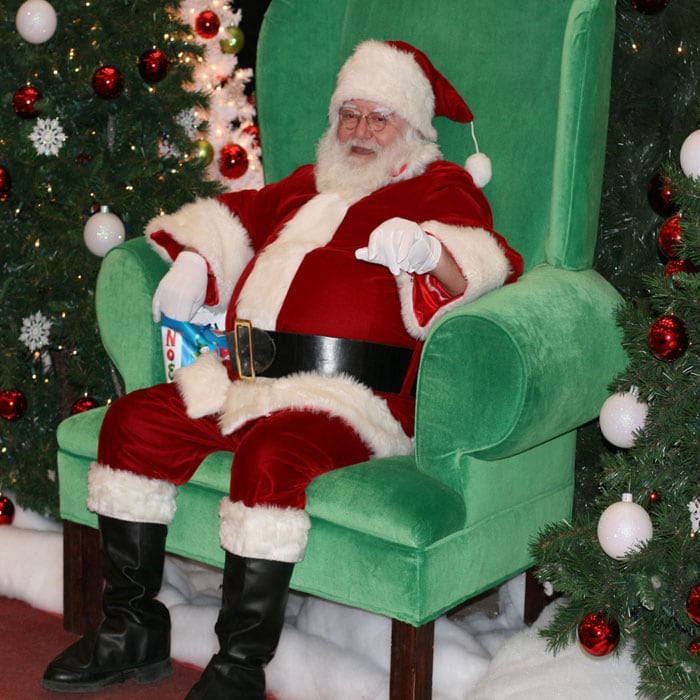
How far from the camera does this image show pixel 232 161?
3.68 meters

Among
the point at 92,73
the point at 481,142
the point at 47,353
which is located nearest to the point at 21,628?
the point at 47,353

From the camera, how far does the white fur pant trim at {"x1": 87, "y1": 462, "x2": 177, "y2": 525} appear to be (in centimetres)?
204

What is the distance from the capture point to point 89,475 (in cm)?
211

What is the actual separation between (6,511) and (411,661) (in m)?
1.40

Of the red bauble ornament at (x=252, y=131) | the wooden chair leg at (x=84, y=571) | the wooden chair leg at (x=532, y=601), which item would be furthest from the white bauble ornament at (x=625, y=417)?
the red bauble ornament at (x=252, y=131)

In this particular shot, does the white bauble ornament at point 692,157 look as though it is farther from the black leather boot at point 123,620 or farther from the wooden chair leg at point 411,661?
the black leather boot at point 123,620

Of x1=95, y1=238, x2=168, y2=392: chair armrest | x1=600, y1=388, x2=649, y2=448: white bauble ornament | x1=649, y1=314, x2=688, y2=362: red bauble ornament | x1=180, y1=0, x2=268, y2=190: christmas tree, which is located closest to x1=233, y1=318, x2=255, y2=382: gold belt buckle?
x1=95, y1=238, x2=168, y2=392: chair armrest

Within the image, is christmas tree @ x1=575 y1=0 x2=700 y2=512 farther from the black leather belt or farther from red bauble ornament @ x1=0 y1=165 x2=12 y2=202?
red bauble ornament @ x1=0 y1=165 x2=12 y2=202

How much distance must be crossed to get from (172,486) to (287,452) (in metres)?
0.32

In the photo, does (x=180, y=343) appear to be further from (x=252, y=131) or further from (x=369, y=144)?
(x=252, y=131)

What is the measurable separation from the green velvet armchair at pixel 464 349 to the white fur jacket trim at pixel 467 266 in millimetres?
67

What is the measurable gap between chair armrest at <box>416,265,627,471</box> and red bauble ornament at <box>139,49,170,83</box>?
3.84 ft

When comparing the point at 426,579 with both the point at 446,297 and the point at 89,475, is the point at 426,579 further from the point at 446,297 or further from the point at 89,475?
the point at 89,475

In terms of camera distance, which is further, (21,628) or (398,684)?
(21,628)
